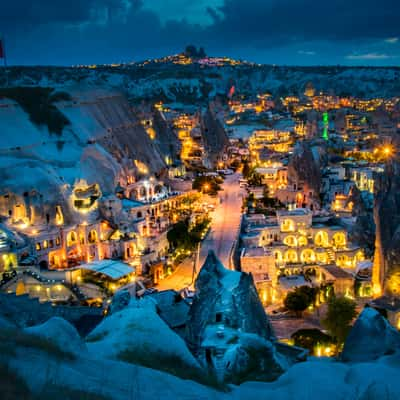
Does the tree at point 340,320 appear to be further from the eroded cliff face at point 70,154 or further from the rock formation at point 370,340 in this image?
the eroded cliff face at point 70,154

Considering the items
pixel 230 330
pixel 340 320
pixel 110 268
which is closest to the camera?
pixel 230 330

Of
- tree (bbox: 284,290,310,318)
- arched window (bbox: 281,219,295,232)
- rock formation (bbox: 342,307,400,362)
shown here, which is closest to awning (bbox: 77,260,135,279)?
tree (bbox: 284,290,310,318)

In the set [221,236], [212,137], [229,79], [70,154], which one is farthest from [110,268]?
[229,79]

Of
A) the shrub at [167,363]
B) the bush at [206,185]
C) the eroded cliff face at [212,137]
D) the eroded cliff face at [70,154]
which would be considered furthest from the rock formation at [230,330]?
the eroded cliff face at [212,137]

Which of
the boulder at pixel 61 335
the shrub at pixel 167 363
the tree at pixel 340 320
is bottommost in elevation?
the tree at pixel 340 320

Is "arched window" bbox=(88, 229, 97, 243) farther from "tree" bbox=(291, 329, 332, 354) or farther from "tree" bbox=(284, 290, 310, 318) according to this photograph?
"tree" bbox=(291, 329, 332, 354)

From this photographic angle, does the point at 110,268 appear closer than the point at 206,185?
Yes

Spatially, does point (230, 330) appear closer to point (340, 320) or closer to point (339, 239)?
point (340, 320)
